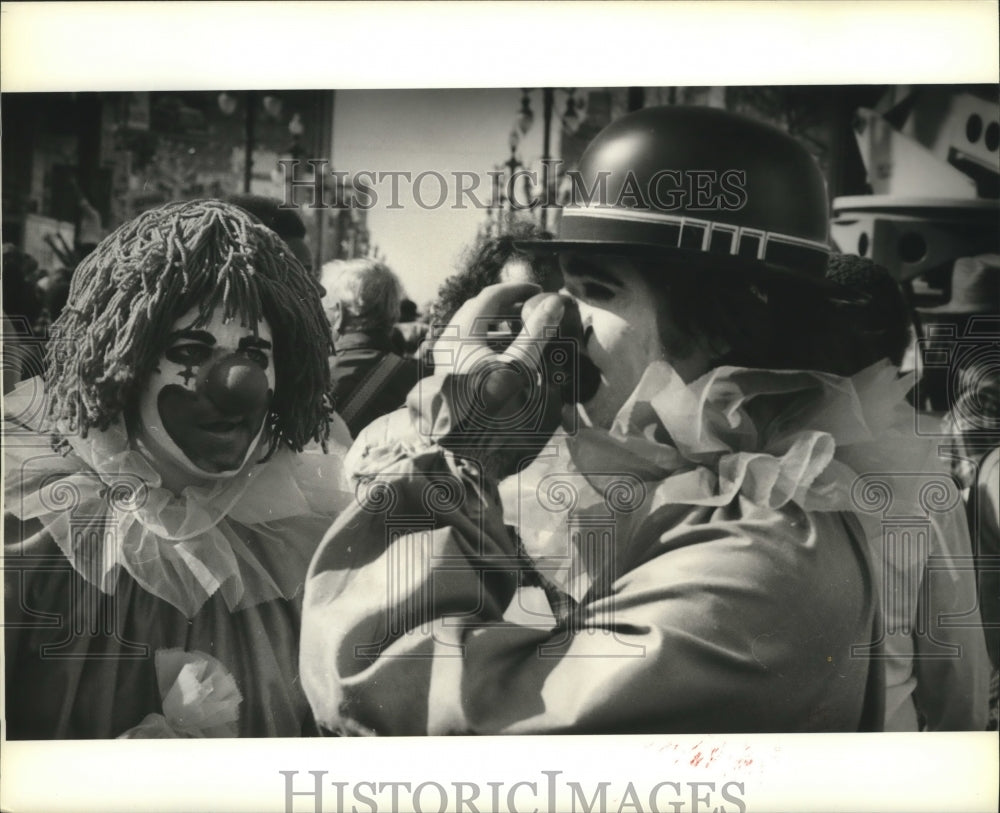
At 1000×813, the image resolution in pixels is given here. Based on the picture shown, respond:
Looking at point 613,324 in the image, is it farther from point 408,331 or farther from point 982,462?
point 982,462

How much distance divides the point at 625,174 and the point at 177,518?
1.29 metres

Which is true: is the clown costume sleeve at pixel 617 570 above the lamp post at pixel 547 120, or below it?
below

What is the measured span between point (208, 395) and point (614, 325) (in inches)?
37.0

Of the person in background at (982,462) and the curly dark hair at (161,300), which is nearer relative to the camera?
the curly dark hair at (161,300)

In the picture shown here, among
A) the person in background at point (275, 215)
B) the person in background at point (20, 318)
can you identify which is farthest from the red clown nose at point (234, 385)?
the person in background at point (20, 318)

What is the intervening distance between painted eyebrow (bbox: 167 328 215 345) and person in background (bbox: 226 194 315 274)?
271mm

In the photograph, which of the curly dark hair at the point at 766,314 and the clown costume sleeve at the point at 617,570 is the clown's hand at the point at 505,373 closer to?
the clown costume sleeve at the point at 617,570

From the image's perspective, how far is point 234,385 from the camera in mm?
2795

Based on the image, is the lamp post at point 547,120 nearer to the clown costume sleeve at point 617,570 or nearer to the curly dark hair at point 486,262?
the curly dark hair at point 486,262

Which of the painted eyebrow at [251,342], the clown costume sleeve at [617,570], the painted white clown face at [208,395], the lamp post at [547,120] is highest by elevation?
the lamp post at [547,120]

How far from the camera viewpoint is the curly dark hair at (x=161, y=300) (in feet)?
9.05

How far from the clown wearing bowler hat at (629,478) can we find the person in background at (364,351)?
2.7 inches

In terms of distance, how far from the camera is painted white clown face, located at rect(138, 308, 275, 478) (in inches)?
109

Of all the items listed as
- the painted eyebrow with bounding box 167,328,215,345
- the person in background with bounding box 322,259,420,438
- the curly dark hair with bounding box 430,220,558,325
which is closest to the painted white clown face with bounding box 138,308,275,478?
the painted eyebrow with bounding box 167,328,215,345
